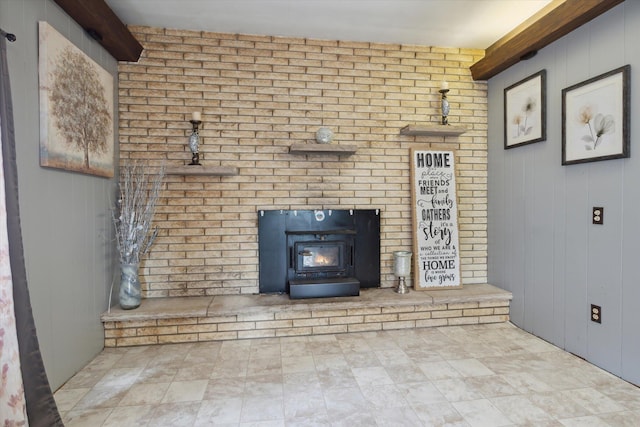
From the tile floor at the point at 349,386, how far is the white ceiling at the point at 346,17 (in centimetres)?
275

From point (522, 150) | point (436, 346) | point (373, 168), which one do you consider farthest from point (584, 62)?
point (436, 346)

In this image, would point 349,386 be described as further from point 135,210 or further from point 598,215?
point 135,210

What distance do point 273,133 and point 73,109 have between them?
1554 millimetres

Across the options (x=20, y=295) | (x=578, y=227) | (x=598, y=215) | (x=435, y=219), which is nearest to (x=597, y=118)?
(x=598, y=215)

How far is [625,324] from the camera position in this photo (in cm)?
213

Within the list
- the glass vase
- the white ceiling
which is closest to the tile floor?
the glass vase

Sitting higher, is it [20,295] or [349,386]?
[20,295]

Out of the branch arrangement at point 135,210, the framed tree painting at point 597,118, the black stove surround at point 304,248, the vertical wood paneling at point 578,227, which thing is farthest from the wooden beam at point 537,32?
the branch arrangement at point 135,210

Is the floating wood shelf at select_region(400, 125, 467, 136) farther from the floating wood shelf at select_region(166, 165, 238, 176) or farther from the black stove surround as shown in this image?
the floating wood shelf at select_region(166, 165, 238, 176)

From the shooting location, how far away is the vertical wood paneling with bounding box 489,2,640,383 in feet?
6.92

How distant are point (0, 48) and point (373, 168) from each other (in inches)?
108

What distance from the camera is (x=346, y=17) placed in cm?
283

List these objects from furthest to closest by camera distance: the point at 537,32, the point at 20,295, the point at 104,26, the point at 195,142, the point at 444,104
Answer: the point at 444,104 < the point at 195,142 < the point at 537,32 < the point at 104,26 < the point at 20,295

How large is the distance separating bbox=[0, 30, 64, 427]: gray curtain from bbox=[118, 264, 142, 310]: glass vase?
1.06m
